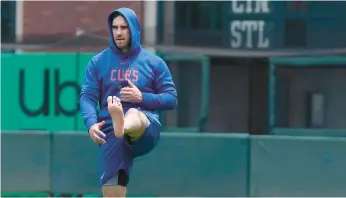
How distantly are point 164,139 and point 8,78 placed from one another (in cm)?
250

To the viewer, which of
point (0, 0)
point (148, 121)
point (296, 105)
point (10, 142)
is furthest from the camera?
point (0, 0)

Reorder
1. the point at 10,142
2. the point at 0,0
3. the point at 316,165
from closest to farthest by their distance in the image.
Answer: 1. the point at 316,165
2. the point at 10,142
3. the point at 0,0

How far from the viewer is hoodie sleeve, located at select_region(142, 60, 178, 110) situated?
3982 millimetres

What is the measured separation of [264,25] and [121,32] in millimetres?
6097

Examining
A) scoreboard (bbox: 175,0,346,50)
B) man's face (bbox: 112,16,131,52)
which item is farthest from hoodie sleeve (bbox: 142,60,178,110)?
scoreboard (bbox: 175,0,346,50)

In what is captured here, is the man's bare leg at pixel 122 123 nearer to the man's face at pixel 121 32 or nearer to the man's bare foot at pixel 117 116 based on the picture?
the man's bare foot at pixel 117 116

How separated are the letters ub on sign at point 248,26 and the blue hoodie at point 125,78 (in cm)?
581

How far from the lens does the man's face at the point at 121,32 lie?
397 centimetres

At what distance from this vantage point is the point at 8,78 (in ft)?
33.2

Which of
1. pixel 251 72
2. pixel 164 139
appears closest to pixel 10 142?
pixel 164 139

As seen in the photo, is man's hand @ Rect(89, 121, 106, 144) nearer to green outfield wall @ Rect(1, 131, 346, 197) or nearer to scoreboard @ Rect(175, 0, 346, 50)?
green outfield wall @ Rect(1, 131, 346, 197)

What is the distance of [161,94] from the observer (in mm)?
4059

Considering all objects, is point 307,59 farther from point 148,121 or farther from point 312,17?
point 148,121

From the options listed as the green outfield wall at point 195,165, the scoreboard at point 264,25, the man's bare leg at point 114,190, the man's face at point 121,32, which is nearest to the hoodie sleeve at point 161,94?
the man's face at point 121,32
